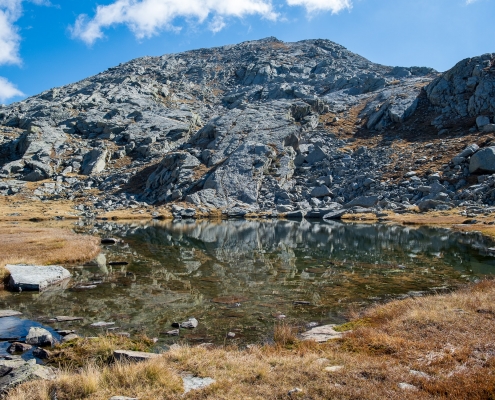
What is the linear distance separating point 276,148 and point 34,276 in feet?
307

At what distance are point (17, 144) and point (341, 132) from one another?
402 feet

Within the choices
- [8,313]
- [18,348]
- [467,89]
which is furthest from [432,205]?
[18,348]

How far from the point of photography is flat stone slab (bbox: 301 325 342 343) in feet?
40.7

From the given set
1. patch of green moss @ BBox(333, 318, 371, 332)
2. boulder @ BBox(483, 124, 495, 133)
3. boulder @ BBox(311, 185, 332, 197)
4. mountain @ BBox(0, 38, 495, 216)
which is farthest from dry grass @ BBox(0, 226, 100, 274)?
boulder @ BBox(483, 124, 495, 133)

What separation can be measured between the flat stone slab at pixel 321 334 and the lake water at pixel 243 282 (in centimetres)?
169

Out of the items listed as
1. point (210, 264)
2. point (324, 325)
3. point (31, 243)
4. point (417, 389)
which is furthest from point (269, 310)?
point (31, 243)

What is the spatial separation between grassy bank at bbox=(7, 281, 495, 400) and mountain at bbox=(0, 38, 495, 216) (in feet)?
237

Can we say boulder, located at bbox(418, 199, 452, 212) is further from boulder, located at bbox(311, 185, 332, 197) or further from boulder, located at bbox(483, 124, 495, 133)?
boulder, located at bbox(483, 124, 495, 133)

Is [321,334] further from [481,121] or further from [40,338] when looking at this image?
[481,121]

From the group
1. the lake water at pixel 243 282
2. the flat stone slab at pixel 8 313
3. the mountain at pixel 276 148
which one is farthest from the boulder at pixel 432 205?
the flat stone slab at pixel 8 313

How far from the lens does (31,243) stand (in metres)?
35.9

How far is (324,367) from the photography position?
899 centimetres

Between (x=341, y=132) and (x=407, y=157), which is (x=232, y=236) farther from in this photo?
(x=341, y=132)

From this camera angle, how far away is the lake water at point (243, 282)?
639 inches
